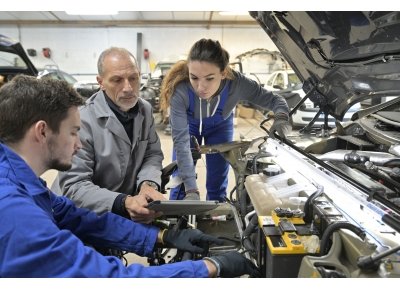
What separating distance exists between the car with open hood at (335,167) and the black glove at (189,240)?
173 millimetres

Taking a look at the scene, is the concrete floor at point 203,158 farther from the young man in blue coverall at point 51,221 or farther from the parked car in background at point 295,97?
the young man in blue coverall at point 51,221

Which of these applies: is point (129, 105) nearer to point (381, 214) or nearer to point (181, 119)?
point (181, 119)

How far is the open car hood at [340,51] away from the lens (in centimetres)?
108

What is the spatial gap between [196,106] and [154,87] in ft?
16.5

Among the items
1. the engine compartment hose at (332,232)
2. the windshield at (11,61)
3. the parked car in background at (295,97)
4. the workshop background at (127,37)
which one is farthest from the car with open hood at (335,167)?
the workshop background at (127,37)

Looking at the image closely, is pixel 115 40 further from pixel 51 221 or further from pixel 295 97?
pixel 51 221

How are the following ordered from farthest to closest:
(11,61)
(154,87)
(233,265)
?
(154,87) < (11,61) < (233,265)

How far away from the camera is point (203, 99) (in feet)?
6.22

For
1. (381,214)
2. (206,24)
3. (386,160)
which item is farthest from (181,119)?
(206,24)

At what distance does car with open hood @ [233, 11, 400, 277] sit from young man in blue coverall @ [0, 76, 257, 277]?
9.1 inches

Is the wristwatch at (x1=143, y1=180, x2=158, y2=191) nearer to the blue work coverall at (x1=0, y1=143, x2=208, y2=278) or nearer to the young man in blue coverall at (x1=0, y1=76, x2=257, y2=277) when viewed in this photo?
the young man in blue coverall at (x1=0, y1=76, x2=257, y2=277)

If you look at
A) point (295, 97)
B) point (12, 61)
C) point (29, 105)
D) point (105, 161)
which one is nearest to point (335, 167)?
point (105, 161)

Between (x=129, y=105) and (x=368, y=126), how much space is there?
4.22ft

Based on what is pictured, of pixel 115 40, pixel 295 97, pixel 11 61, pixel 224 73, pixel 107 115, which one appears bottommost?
pixel 295 97
